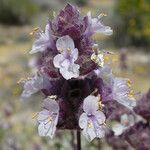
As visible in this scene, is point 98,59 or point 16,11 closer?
point 98,59

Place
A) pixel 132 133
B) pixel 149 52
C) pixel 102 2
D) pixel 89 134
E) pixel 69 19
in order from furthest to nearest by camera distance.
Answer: pixel 102 2
pixel 149 52
pixel 132 133
pixel 69 19
pixel 89 134

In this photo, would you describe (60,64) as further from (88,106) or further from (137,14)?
(137,14)

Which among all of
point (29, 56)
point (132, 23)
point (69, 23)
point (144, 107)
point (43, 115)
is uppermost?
point (69, 23)

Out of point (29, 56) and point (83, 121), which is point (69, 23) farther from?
point (29, 56)

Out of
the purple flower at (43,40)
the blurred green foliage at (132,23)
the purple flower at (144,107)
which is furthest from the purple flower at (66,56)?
the blurred green foliage at (132,23)

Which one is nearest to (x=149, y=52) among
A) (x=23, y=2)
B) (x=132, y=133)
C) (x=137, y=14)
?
(x=137, y=14)

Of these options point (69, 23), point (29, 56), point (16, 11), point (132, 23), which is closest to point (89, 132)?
point (69, 23)

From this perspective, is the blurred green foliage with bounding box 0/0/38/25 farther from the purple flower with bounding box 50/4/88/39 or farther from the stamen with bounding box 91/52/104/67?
the stamen with bounding box 91/52/104/67
